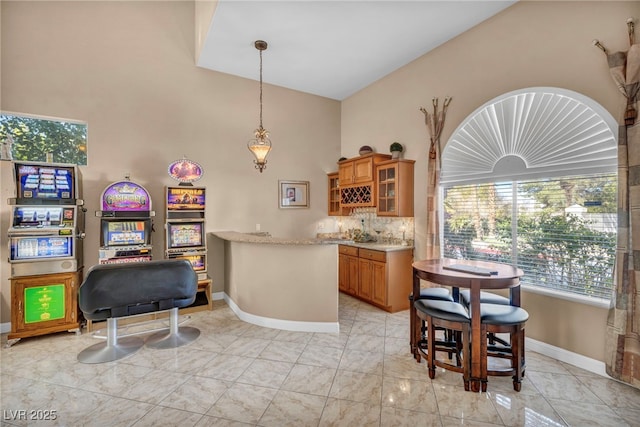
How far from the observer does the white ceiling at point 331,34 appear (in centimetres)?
325

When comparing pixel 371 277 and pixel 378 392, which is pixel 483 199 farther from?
pixel 378 392

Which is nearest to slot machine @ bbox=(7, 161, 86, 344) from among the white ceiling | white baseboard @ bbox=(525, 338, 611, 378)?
the white ceiling

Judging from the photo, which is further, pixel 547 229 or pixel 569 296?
pixel 547 229

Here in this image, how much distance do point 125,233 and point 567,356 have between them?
5.10 m

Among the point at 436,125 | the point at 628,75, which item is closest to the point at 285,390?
the point at 436,125

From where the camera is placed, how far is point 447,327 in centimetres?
232

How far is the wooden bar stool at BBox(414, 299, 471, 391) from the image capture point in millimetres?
2281

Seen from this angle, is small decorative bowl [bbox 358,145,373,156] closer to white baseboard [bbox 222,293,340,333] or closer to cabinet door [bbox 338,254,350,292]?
cabinet door [bbox 338,254,350,292]

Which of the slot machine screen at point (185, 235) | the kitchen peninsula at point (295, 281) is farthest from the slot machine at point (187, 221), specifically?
the kitchen peninsula at point (295, 281)

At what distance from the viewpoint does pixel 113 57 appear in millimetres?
3994

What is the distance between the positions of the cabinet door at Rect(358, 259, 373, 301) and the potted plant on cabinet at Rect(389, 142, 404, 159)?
5.83 feet

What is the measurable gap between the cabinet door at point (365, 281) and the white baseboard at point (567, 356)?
2010 mm

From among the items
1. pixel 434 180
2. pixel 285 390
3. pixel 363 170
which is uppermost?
pixel 363 170

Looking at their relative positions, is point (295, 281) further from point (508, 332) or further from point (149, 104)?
point (149, 104)
